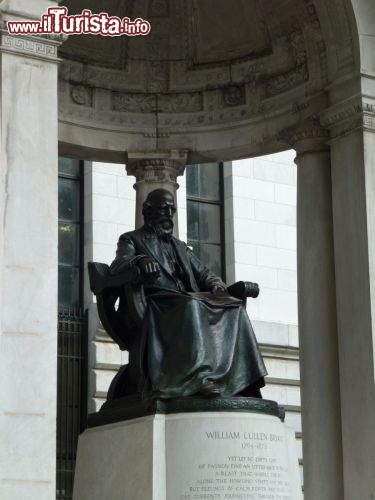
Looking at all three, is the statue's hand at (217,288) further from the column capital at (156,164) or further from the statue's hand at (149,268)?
the column capital at (156,164)

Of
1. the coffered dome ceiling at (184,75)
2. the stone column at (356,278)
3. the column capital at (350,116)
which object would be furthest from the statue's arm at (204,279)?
the coffered dome ceiling at (184,75)

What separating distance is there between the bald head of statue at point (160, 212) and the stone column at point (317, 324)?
2852 millimetres

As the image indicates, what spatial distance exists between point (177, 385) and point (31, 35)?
162 inches

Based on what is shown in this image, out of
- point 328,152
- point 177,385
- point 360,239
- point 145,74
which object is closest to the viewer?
point 177,385

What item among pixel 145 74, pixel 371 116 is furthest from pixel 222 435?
pixel 145 74

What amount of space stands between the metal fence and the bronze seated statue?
8.68 m

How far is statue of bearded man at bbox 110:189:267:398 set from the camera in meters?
15.4

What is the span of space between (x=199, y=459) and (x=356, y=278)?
4.38 metres

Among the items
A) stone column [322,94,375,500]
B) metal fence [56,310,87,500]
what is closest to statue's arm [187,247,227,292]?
stone column [322,94,375,500]

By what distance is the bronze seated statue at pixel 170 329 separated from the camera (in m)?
15.5

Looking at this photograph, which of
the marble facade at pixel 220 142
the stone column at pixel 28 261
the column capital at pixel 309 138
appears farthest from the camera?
the column capital at pixel 309 138

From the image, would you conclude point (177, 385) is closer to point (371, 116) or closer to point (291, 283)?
point (371, 116)

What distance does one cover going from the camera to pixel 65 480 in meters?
24.5

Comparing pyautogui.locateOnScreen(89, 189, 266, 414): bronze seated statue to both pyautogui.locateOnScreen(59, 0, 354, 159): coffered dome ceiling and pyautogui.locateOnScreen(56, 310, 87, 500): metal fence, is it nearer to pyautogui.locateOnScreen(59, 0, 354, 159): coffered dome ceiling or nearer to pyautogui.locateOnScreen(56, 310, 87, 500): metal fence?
pyautogui.locateOnScreen(59, 0, 354, 159): coffered dome ceiling
